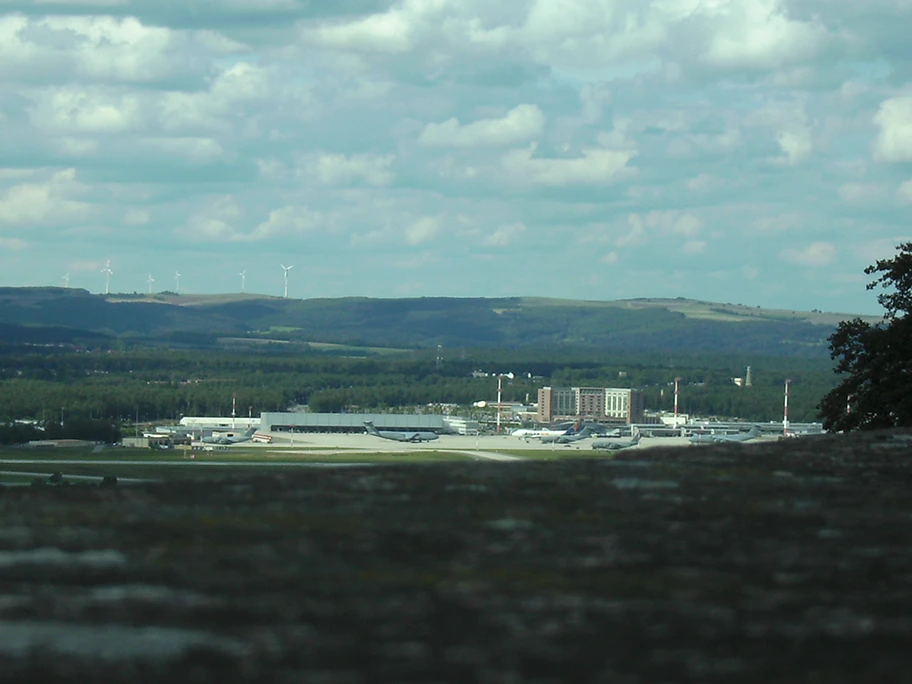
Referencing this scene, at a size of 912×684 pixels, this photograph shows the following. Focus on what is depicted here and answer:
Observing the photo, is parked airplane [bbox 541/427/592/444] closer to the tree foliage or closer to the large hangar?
the large hangar

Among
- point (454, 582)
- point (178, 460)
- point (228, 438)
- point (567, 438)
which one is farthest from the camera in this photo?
point (567, 438)

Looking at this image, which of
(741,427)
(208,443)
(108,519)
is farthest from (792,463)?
(741,427)

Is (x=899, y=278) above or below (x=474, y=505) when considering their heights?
above

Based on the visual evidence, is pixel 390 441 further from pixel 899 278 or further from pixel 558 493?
pixel 558 493

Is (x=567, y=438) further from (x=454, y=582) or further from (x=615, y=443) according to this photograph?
(x=454, y=582)

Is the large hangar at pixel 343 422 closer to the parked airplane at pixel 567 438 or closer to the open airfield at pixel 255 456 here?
the open airfield at pixel 255 456

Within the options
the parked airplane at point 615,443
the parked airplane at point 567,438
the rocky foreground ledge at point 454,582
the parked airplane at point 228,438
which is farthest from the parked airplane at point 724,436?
the rocky foreground ledge at point 454,582

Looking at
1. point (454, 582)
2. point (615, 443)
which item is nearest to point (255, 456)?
point (615, 443)
